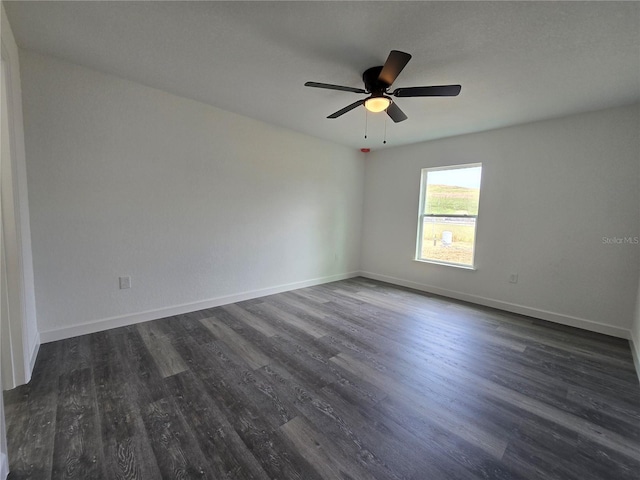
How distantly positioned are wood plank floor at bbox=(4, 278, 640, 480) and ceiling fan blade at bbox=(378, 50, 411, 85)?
2.28 m

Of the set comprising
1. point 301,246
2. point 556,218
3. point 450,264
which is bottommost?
point 450,264

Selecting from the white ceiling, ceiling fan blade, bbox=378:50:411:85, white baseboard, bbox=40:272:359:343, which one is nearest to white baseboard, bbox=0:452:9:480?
white baseboard, bbox=40:272:359:343

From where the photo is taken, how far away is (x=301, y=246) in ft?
14.6

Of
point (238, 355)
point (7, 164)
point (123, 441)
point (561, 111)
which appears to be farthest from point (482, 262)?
point (7, 164)

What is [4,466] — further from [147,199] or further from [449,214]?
[449,214]

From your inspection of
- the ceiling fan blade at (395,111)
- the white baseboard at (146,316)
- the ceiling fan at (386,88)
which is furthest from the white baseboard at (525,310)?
the ceiling fan at (386,88)

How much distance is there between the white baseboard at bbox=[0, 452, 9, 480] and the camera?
1.16m

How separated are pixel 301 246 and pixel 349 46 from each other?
2942mm

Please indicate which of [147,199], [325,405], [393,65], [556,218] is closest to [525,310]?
[556,218]

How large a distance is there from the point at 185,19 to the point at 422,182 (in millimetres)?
3797

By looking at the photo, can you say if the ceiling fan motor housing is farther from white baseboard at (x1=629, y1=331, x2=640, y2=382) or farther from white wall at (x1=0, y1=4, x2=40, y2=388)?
white baseboard at (x1=629, y1=331, x2=640, y2=382)

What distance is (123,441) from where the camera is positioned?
1.43 meters

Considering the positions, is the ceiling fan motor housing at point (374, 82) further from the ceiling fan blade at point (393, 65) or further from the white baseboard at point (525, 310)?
the white baseboard at point (525, 310)

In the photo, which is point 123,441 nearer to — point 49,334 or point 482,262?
point 49,334
